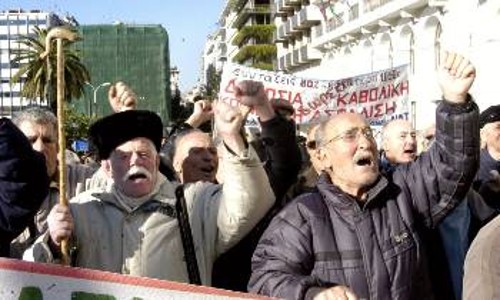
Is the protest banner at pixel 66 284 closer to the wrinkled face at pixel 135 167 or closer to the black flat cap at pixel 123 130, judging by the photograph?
the wrinkled face at pixel 135 167

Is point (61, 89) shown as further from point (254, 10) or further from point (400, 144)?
point (254, 10)

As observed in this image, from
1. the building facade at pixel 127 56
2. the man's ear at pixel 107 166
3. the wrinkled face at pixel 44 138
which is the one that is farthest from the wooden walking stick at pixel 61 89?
the building facade at pixel 127 56

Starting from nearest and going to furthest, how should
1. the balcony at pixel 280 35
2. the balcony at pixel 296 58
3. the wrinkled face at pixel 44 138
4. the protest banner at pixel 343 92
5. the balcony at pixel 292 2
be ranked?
1. the wrinkled face at pixel 44 138
2. the protest banner at pixel 343 92
3. the balcony at pixel 296 58
4. the balcony at pixel 292 2
5. the balcony at pixel 280 35

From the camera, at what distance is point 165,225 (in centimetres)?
358

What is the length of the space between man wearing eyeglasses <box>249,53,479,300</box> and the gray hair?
1.41m

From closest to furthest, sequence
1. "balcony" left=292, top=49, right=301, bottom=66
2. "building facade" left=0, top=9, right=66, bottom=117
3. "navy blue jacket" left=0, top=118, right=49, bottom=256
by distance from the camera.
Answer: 1. "navy blue jacket" left=0, top=118, right=49, bottom=256
2. "balcony" left=292, top=49, right=301, bottom=66
3. "building facade" left=0, top=9, right=66, bottom=117

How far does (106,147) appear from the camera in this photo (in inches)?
148

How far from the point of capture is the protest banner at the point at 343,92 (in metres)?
9.92

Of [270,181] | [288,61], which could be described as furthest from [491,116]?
[288,61]

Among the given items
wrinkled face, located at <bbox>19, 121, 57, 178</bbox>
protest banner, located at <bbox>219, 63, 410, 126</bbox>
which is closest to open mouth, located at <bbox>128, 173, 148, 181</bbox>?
wrinkled face, located at <bbox>19, 121, 57, 178</bbox>

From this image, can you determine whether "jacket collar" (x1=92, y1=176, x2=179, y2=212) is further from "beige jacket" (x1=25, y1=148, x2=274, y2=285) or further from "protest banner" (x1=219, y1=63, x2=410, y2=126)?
"protest banner" (x1=219, y1=63, x2=410, y2=126)

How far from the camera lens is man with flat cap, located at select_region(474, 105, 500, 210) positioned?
5.12 metres

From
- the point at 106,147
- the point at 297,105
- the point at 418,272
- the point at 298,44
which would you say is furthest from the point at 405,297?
the point at 298,44

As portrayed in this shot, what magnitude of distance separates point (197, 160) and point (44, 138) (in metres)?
0.77
